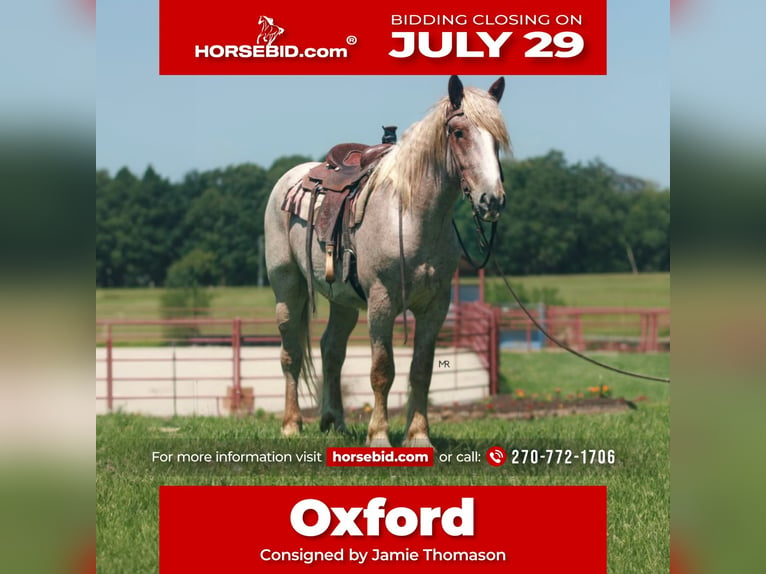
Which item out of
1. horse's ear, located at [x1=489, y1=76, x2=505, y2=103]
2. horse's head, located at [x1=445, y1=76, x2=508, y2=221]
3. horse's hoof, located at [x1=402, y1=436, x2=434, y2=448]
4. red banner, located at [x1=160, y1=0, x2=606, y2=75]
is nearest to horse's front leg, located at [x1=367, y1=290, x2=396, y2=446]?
horse's hoof, located at [x1=402, y1=436, x2=434, y2=448]

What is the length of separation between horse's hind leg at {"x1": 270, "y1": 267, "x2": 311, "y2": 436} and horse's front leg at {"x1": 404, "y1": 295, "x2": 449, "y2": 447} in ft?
4.50

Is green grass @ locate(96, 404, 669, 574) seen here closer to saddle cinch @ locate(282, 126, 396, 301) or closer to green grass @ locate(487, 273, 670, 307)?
saddle cinch @ locate(282, 126, 396, 301)

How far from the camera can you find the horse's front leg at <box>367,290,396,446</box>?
593cm

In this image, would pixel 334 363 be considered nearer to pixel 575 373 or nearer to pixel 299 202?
pixel 299 202

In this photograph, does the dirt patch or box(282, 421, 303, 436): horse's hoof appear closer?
box(282, 421, 303, 436): horse's hoof

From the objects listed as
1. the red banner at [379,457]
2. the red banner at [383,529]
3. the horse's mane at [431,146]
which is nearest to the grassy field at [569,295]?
the horse's mane at [431,146]

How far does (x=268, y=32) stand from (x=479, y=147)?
53.0 inches

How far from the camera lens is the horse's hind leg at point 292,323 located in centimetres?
720

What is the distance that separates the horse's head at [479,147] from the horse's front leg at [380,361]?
111cm

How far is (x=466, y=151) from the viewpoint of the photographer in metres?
5.24

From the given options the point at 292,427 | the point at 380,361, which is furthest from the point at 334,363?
the point at 380,361

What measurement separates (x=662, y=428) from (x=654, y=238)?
66.4 feet

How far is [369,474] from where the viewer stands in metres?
5.09

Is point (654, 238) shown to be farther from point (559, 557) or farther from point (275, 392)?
point (559, 557)
